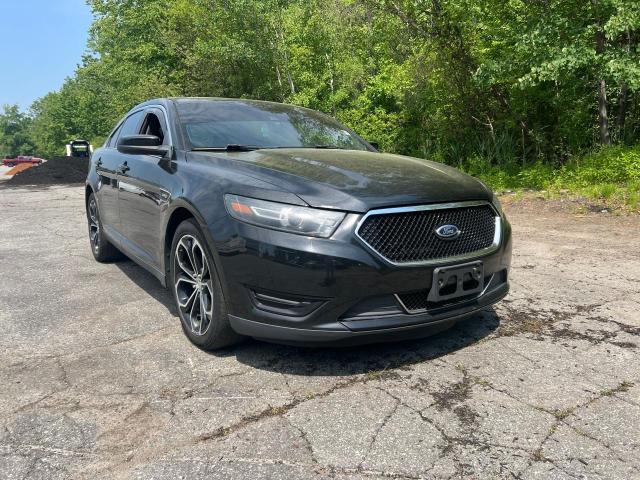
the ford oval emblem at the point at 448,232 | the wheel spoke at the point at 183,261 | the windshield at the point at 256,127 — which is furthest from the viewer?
the windshield at the point at 256,127

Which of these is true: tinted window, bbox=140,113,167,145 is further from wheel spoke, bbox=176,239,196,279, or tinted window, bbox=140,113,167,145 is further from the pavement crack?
the pavement crack

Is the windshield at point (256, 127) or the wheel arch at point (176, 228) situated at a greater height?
the windshield at point (256, 127)

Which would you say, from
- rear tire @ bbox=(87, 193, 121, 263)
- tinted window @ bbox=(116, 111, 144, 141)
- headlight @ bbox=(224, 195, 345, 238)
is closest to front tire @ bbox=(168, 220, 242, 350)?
headlight @ bbox=(224, 195, 345, 238)

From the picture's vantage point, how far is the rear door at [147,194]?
3725 millimetres

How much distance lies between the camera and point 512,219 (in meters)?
8.18

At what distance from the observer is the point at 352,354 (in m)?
3.18

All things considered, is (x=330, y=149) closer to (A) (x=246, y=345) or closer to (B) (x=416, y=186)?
(B) (x=416, y=186)

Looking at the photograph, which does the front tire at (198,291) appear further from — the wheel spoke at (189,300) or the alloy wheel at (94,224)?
the alloy wheel at (94,224)

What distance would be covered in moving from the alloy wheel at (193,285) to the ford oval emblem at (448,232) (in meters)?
1.34

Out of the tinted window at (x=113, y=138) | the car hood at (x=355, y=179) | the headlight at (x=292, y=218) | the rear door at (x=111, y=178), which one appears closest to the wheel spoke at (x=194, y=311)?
the headlight at (x=292, y=218)

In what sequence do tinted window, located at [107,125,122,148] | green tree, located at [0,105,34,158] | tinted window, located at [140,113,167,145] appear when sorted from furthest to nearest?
1. green tree, located at [0,105,34,158]
2. tinted window, located at [107,125,122,148]
3. tinted window, located at [140,113,167,145]

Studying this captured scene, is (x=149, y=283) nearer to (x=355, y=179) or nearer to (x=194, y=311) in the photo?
(x=194, y=311)

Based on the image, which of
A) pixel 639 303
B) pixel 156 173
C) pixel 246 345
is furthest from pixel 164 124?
pixel 639 303

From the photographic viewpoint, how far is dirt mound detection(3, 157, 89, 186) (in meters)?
20.5
